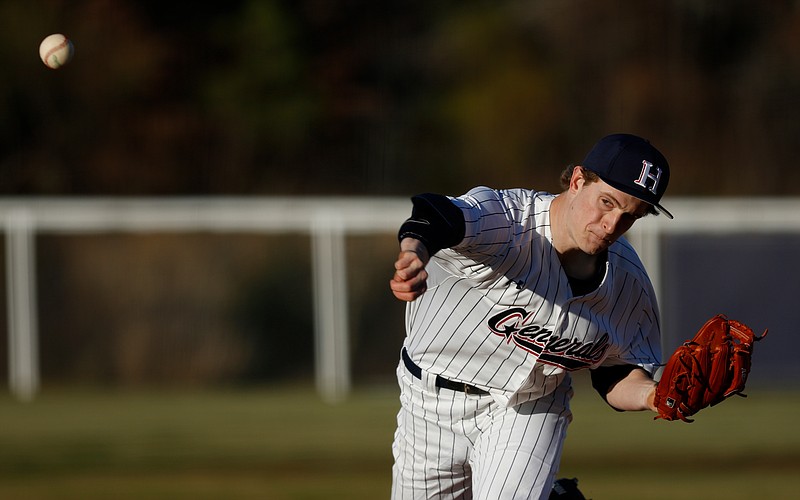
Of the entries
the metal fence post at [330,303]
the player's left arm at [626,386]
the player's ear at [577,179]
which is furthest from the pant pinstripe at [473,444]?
the metal fence post at [330,303]

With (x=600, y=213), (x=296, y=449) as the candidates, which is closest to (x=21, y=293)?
(x=296, y=449)

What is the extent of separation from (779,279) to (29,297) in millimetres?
9256

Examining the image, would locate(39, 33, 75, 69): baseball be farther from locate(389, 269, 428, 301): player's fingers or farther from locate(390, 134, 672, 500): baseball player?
locate(389, 269, 428, 301): player's fingers

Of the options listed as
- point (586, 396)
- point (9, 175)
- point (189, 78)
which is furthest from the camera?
point (189, 78)

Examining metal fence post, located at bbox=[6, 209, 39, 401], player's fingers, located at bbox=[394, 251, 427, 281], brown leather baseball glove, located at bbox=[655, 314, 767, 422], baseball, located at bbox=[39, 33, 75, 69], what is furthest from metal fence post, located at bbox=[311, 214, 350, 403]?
player's fingers, located at bbox=[394, 251, 427, 281]

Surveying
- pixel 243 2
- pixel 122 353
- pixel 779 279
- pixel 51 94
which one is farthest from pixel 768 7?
pixel 122 353

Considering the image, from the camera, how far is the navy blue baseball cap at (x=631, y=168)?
425 cm

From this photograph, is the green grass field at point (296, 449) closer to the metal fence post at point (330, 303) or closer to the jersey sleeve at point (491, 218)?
the metal fence post at point (330, 303)

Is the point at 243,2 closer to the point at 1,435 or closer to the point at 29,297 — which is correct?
the point at 29,297

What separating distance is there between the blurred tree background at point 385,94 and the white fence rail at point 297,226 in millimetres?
6372

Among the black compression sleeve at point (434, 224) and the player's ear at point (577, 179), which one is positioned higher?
the player's ear at point (577, 179)

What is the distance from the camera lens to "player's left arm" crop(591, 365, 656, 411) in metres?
4.85

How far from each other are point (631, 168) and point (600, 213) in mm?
171

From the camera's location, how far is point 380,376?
55.5 feet
